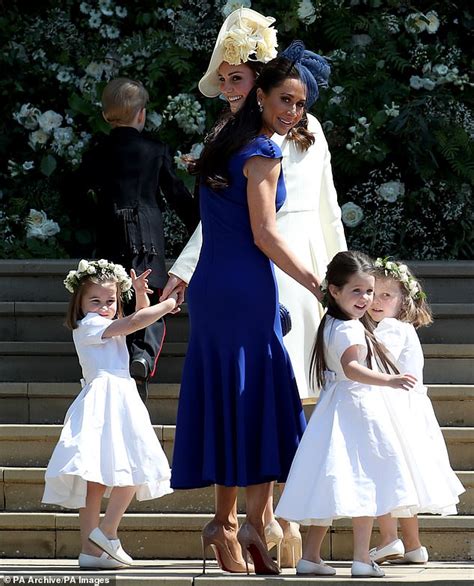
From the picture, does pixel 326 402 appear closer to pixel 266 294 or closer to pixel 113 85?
pixel 266 294

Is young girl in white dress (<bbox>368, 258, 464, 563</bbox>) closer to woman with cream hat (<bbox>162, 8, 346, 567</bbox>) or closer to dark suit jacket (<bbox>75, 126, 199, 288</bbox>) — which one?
woman with cream hat (<bbox>162, 8, 346, 567</bbox>)

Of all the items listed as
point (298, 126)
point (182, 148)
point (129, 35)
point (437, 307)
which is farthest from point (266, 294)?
point (129, 35)

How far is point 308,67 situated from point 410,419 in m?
1.42

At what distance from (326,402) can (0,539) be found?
73.8 inches

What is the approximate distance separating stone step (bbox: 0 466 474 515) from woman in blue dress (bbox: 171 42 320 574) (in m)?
1.17

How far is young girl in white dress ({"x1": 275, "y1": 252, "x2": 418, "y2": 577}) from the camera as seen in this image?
5457 millimetres

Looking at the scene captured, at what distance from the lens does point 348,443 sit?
5.55 m

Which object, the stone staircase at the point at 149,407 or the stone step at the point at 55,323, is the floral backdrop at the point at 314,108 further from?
the stone step at the point at 55,323

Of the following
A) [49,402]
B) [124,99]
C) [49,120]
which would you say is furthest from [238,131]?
[49,120]

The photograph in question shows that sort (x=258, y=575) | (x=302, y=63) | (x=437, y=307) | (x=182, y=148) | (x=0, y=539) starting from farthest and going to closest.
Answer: (x=182, y=148) < (x=437, y=307) < (x=0, y=539) < (x=302, y=63) < (x=258, y=575)

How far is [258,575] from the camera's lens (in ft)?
18.1

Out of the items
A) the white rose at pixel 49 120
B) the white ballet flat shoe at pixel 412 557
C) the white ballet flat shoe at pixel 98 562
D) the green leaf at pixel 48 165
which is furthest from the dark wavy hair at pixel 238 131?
the white rose at pixel 49 120

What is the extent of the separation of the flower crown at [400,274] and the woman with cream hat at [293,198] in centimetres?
20

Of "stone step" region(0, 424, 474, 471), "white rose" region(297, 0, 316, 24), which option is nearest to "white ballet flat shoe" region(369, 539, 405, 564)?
"stone step" region(0, 424, 474, 471)
